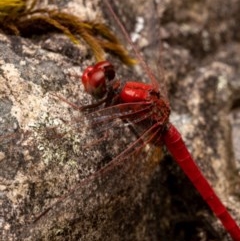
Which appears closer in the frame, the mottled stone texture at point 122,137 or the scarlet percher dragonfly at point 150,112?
the mottled stone texture at point 122,137

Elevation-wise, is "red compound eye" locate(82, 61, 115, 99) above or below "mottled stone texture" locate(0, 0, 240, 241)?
above

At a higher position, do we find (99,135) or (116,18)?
(116,18)

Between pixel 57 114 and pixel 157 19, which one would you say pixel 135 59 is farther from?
pixel 57 114

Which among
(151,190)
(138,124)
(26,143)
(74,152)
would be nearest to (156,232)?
(151,190)

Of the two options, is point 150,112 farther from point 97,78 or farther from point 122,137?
point 97,78

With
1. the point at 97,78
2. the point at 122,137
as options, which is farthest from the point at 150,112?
the point at 97,78

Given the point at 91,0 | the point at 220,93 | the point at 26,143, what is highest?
the point at 91,0
